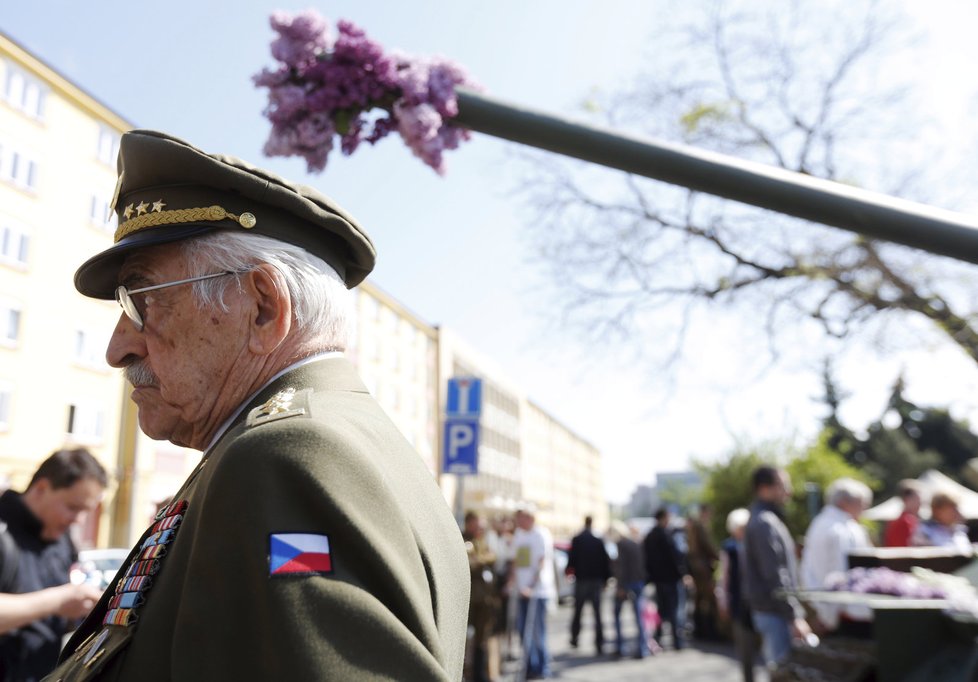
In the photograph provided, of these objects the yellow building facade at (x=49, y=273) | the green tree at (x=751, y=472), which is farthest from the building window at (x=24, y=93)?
the green tree at (x=751, y=472)

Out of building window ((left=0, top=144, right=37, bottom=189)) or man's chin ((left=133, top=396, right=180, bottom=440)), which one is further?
building window ((left=0, top=144, right=37, bottom=189))

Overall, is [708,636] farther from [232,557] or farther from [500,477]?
[500,477]

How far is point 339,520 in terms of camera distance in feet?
3.69

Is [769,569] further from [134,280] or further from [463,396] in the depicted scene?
[134,280]

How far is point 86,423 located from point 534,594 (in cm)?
2431

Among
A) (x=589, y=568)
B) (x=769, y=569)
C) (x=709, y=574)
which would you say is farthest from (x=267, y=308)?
(x=709, y=574)

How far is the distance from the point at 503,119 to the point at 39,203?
2989 centimetres

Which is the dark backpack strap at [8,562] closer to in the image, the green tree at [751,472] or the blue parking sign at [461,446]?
the blue parking sign at [461,446]

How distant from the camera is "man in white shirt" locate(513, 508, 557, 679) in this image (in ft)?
32.5

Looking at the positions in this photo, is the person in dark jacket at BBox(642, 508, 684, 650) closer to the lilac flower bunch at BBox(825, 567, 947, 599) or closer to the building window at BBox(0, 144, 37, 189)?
the lilac flower bunch at BBox(825, 567, 947, 599)

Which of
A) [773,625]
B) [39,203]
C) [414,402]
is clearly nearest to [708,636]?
[773,625]

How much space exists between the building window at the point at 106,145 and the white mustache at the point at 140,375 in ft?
107

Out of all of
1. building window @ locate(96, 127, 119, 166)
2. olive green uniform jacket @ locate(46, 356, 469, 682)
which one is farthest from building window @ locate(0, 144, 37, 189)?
olive green uniform jacket @ locate(46, 356, 469, 682)

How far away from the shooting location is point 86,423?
95.8ft
